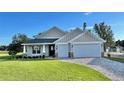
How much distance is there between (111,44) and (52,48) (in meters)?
26.0

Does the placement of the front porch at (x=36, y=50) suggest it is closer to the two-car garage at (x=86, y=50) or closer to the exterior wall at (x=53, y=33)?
the exterior wall at (x=53, y=33)

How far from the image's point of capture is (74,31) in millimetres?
35219

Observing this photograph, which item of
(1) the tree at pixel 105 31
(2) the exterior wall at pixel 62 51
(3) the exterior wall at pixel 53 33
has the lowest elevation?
(2) the exterior wall at pixel 62 51

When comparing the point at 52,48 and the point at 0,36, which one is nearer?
the point at 0,36

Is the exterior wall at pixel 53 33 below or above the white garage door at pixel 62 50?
above

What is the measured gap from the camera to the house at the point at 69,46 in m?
31.0

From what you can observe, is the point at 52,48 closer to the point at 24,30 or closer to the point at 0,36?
the point at 24,30


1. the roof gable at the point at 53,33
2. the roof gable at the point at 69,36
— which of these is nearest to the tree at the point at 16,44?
the roof gable at the point at 53,33

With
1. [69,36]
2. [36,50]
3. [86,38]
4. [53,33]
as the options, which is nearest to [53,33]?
[53,33]
